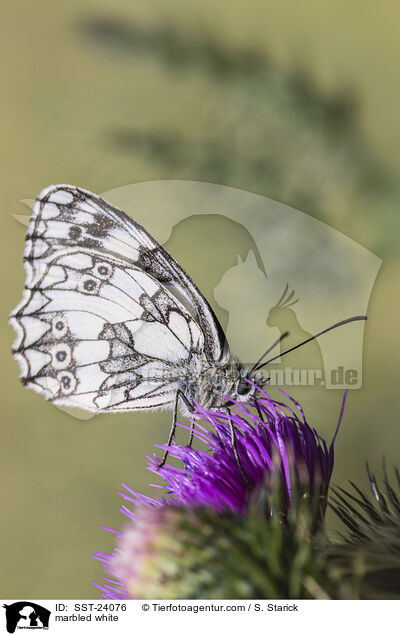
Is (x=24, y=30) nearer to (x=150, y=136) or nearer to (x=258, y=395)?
(x=150, y=136)

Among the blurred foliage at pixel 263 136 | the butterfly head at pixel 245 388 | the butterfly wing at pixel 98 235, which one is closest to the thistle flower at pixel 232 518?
the butterfly head at pixel 245 388

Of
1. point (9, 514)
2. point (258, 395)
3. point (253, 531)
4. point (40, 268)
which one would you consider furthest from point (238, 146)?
point (9, 514)

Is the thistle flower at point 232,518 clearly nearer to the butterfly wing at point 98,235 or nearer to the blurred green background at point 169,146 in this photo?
the butterfly wing at point 98,235

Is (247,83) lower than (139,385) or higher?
higher

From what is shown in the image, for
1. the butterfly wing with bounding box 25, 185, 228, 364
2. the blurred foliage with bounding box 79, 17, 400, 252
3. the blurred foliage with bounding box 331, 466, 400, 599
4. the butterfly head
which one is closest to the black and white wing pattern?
the butterfly wing with bounding box 25, 185, 228, 364

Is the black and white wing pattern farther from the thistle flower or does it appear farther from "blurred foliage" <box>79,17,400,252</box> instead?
"blurred foliage" <box>79,17,400,252</box>

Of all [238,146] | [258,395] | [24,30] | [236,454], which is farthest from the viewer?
[24,30]
